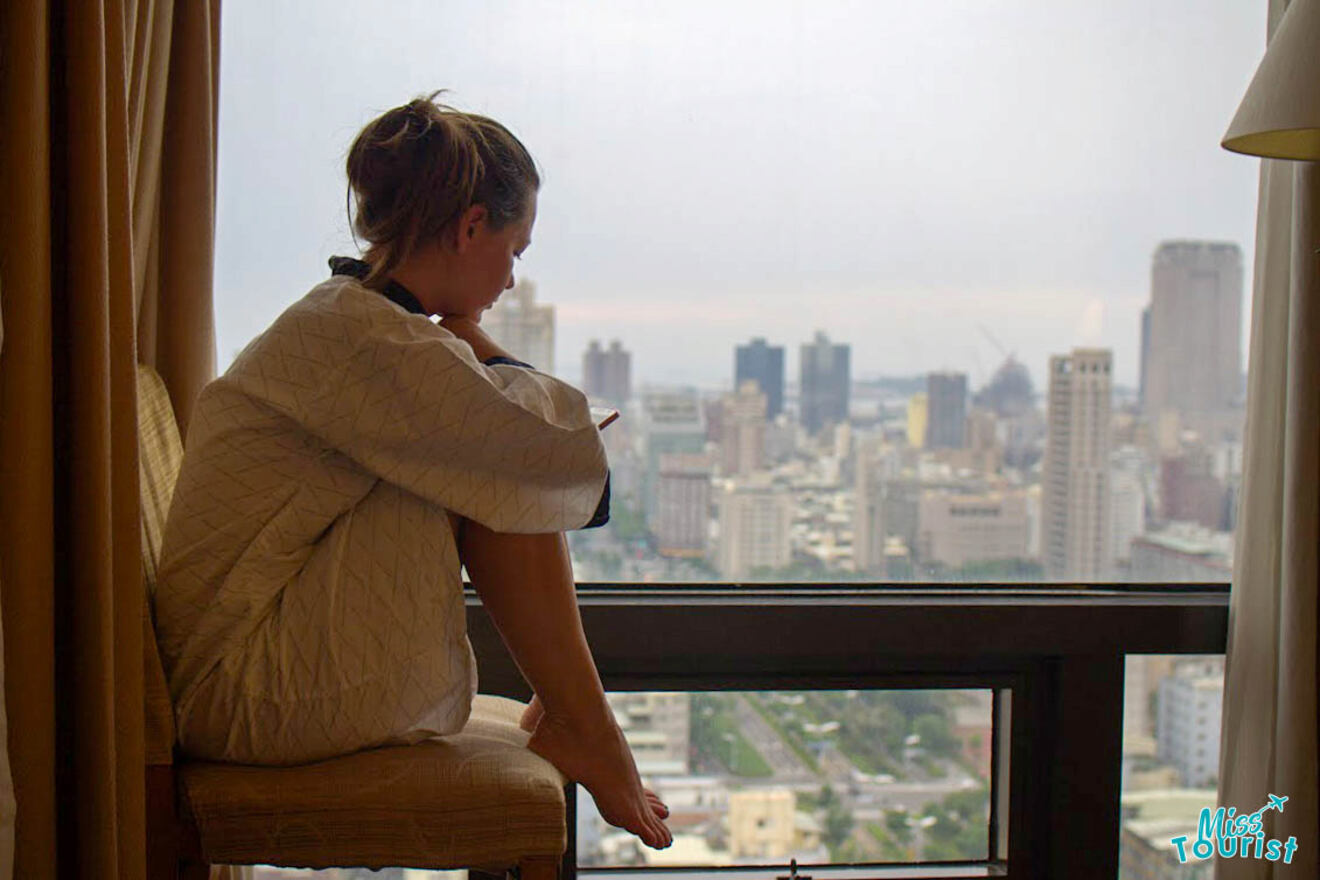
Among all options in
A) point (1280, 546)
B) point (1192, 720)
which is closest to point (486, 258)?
point (1280, 546)

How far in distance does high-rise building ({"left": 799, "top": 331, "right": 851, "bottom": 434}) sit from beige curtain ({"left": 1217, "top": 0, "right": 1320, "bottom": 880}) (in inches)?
24.9

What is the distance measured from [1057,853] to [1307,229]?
1078 mm

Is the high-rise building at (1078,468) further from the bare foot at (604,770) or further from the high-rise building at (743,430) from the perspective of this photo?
the bare foot at (604,770)

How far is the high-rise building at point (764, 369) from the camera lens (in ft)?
6.84

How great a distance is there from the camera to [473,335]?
145cm

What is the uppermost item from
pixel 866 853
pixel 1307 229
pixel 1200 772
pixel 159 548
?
pixel 1307 229

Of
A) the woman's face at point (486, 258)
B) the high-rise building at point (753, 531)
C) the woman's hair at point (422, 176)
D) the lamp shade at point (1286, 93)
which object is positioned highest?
the lamp shade at point (1286, 93)

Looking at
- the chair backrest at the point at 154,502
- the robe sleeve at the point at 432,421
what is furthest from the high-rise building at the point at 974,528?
the chair backrest at the point at 154,502

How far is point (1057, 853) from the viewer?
6.73ft

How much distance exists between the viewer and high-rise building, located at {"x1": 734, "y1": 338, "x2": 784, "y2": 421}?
208 cm

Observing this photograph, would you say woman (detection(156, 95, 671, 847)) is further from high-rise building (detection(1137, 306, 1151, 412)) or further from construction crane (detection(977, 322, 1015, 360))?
high-rise building (detection(1137, 306, 1151, 412))

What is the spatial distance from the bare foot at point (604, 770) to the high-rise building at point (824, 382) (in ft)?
2.80

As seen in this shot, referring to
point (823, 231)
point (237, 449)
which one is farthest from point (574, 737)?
point (823, 231)

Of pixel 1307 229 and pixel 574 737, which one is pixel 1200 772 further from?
pixel 574 737
